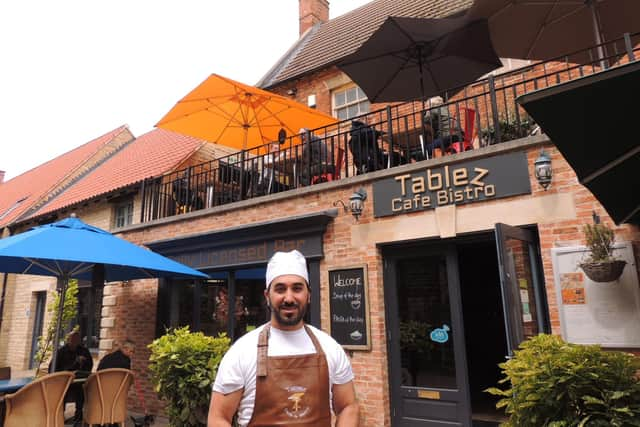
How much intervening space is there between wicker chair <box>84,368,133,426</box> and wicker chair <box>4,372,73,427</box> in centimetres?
51

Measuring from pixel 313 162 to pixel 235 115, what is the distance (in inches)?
107

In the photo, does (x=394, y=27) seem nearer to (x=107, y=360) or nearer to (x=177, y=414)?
(x=177, y=414)

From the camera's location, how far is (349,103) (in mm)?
11352

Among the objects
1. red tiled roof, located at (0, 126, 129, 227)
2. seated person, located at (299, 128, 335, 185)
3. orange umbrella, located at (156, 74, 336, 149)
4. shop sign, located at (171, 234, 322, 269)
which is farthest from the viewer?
red tiled roof, located at (0, 126, 129, 227)

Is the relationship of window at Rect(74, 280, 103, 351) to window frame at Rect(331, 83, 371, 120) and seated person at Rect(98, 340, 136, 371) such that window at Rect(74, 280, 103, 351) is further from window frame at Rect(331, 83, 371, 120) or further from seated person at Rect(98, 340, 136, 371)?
window frame at Rect(331, 83, 371, 120)

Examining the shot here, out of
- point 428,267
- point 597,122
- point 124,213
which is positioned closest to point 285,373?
point 597,122

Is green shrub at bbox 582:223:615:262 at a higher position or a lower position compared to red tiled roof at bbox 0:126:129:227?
lower

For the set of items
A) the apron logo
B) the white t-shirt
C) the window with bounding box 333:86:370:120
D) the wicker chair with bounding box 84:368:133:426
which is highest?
the window with bounding box 333:86:370:120

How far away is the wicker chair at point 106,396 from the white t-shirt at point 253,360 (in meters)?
4.44

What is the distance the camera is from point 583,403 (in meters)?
2.83

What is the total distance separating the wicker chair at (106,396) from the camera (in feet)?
18.7

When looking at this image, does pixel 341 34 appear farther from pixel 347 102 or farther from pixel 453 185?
pixel 453 185

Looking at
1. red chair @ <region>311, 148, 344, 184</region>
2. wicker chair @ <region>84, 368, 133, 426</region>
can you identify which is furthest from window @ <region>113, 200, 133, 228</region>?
wicker chair @ <region>84, 368, 133, 426</region>

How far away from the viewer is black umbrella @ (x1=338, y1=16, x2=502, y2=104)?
6.45 m
